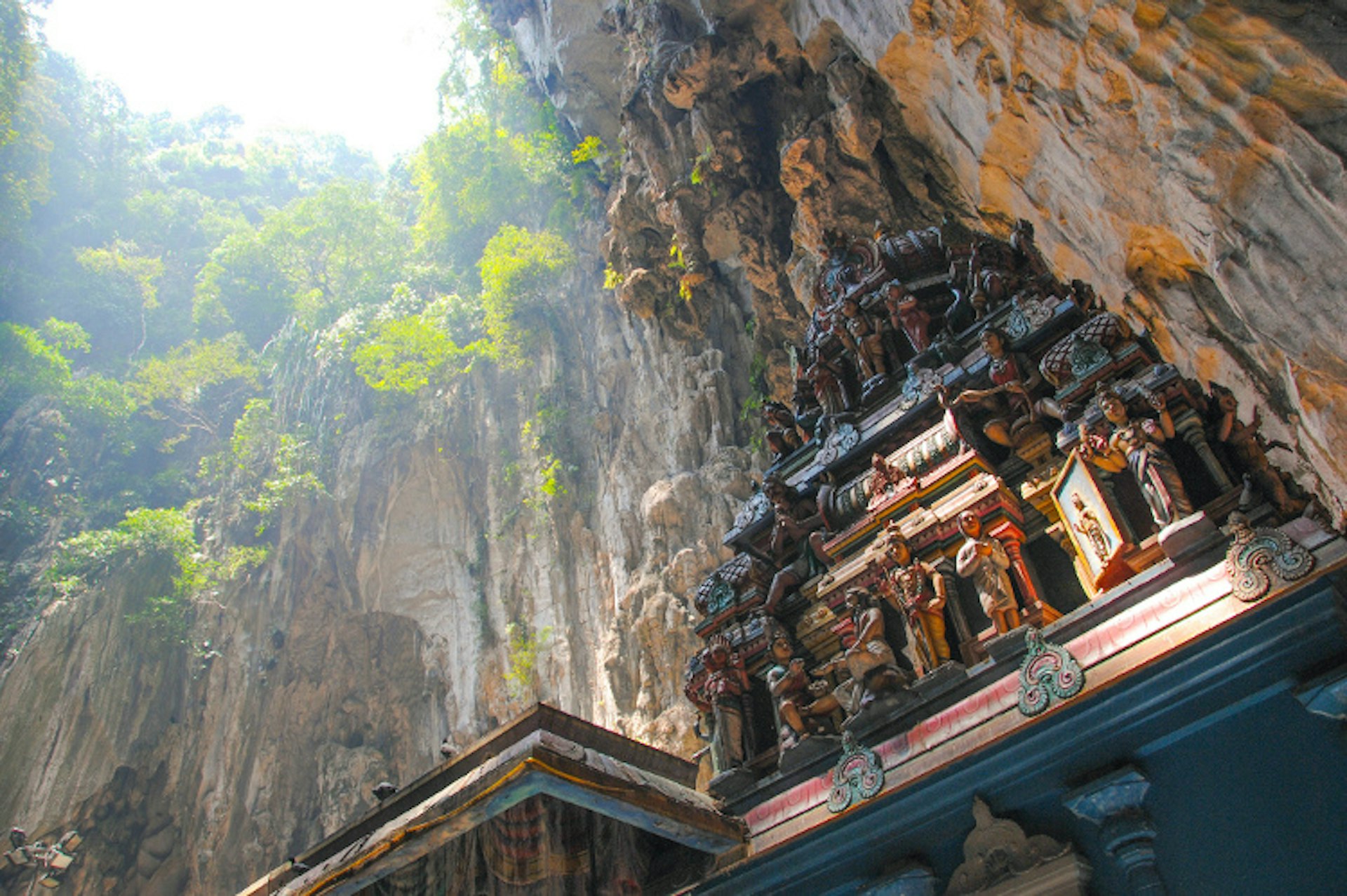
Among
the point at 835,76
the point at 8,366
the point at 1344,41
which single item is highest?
the point at 8,366

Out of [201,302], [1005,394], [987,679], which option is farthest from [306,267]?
[987,679]

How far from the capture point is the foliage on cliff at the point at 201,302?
25.8 m

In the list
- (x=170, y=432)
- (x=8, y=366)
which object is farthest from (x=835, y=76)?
(x=8, y=366)

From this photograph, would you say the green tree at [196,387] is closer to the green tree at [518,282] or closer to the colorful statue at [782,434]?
the green tree at [518,282]

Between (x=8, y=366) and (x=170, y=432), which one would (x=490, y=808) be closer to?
(x=170, y=432)

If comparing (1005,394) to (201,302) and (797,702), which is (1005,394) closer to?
(797,702)

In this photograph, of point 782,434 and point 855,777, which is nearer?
point 855,777

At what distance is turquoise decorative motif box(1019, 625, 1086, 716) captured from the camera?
5.41 m

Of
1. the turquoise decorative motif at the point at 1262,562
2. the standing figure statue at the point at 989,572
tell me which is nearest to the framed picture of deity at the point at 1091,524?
the standing figure statue at the point at 989,572

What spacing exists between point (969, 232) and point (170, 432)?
29.4m

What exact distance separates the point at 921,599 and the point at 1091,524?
1.56 m

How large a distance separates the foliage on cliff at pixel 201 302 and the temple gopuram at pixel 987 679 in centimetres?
1731

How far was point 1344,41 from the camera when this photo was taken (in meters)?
4.09

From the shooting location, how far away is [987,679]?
20.6 ft
